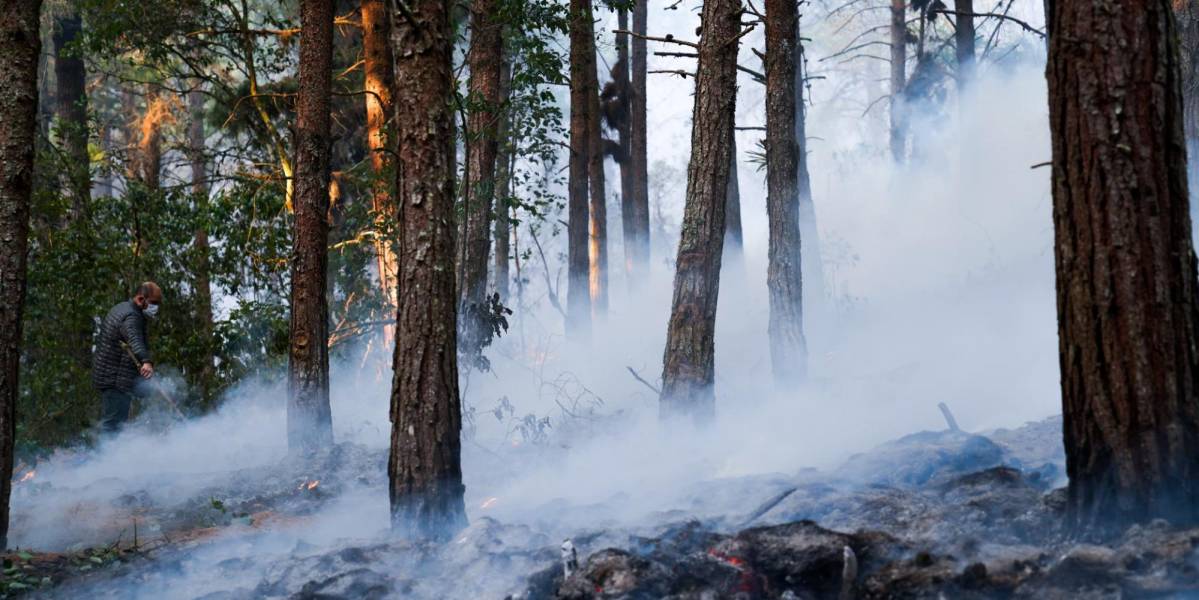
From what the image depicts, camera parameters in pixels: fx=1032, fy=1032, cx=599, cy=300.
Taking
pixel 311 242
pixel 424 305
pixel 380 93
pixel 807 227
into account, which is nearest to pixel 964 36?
pixel 807 227

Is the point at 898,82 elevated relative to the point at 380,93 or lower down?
elevated

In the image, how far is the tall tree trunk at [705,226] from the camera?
379 inches

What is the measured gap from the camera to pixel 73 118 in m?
16.8

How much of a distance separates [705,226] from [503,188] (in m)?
7.18

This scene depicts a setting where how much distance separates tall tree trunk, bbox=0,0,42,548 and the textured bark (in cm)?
242

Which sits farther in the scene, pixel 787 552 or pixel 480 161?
pixel 480 161

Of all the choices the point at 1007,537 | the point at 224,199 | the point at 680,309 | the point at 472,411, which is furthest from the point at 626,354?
the point at 1007,537

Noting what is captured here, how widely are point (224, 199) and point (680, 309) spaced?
7.57 metres

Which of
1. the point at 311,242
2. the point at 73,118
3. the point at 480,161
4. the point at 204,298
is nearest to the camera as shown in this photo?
the point at 311,242

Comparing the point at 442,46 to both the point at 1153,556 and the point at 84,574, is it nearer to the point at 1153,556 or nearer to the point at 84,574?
the point at 84,574

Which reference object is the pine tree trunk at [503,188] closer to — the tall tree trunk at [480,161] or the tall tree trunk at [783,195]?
the tall tree trunk at [480,161]

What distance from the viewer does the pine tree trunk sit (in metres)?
15.1

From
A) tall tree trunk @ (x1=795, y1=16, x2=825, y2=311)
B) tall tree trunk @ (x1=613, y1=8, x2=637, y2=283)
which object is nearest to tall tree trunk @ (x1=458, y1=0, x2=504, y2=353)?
tall tree trunk @ (x1=795, y1=16, x2=825, y2=311)

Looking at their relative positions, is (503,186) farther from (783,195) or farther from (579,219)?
(783,195)
